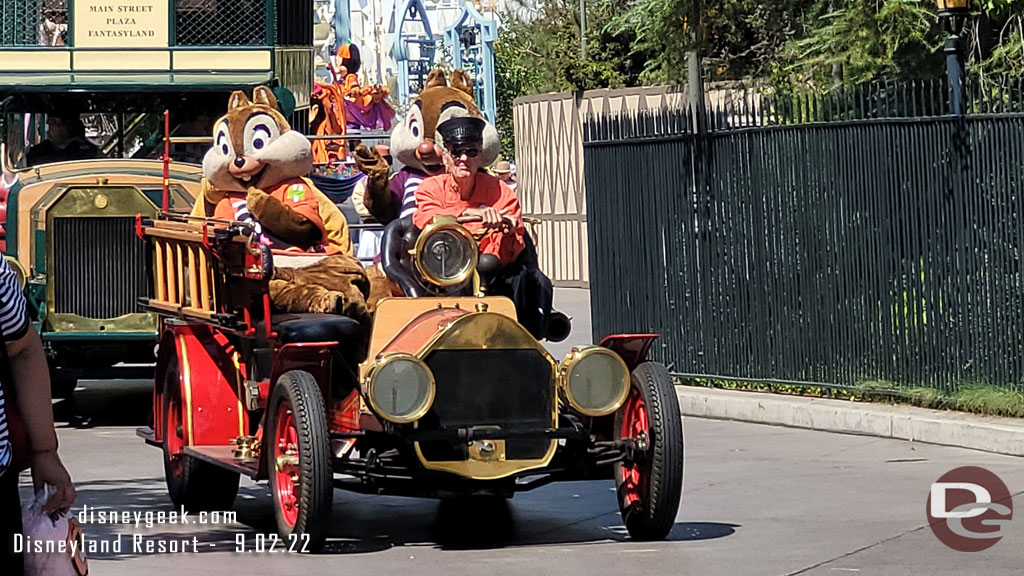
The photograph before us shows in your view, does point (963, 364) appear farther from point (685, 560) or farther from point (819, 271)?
point (685, 560)

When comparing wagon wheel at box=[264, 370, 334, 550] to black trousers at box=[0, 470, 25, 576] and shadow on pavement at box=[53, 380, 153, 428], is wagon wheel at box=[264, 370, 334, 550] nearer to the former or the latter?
black trousers at box=[0, 470, 25, 576]

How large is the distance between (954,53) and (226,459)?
6.33 m

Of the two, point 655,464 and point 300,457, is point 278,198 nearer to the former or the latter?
point 300,457

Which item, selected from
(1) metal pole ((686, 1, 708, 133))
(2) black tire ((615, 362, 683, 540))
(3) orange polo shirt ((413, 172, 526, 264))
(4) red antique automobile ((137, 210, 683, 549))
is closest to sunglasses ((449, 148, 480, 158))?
(3) orange polo shirt ((413, 172, 526, 264))

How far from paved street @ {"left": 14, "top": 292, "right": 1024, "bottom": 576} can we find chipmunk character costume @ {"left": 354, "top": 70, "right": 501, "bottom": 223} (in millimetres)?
1804

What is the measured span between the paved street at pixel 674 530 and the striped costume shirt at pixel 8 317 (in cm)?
295

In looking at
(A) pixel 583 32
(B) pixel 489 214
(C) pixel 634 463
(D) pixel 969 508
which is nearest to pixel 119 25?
(B) pixel 489 214

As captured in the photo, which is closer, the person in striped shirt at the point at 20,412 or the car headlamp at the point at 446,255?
the person in striped shirt at the point at 20,412

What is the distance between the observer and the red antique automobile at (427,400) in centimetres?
754

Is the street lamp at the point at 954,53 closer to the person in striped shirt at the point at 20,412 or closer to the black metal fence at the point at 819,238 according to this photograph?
the black metal fence at the point at 819,238

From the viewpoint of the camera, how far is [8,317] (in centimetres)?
461

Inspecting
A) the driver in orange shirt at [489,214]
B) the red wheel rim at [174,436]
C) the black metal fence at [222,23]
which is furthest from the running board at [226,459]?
the black metal fence at [222,23]

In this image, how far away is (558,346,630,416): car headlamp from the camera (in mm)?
7773

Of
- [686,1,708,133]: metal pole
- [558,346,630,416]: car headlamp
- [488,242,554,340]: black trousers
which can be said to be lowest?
[558,346,630,416]: car headlamp
